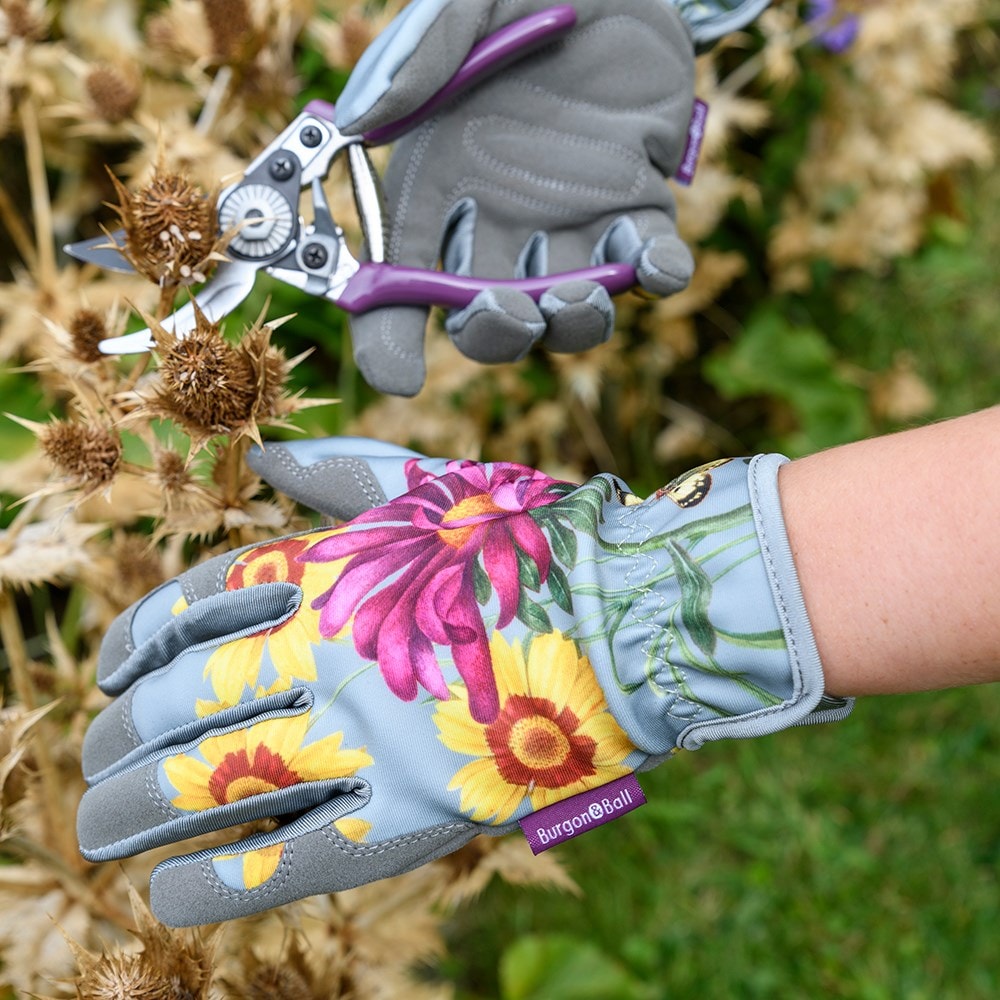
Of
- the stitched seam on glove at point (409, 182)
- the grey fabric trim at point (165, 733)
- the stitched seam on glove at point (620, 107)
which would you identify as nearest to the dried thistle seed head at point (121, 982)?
the grey fabric trim at point (165, 733)

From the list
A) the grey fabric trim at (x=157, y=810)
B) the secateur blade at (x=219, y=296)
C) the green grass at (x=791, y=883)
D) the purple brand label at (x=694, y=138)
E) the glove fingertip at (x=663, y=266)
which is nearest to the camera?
the grey fabric trim at (x=157, y=810)

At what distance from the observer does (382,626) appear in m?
1.18

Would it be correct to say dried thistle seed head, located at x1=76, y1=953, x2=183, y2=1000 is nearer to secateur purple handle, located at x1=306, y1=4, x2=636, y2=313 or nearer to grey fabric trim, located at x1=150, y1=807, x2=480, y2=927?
grey fabric trim, located at x1=150, y1=807, x2=480, y2=927

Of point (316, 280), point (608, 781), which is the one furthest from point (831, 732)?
point (316, 280)

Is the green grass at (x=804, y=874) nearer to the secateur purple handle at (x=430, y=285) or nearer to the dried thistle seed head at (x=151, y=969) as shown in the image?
the dried thistle seed head at (x=151, y=969)

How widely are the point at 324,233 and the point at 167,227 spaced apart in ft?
0.80

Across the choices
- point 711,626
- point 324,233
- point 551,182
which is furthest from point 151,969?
point 551,182

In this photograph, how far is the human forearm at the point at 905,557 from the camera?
104 centimetres

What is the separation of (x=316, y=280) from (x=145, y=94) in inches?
29.0

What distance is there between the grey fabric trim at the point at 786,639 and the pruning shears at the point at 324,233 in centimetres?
45

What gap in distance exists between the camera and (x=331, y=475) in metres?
1.29

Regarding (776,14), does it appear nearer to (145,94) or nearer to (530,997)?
(145,94)

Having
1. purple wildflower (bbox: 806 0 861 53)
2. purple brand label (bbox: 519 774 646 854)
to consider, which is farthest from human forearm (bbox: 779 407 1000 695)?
purple wildflower (bbox: 806 0 861 53)

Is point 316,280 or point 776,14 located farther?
point 776,14
